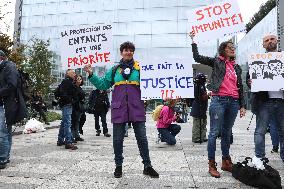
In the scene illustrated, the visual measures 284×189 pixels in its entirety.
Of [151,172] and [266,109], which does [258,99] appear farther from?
[151,172]

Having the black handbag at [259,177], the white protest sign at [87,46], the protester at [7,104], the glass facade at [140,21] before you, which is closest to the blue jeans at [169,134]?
the white protest sign at [87,46]

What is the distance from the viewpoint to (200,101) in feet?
32.6

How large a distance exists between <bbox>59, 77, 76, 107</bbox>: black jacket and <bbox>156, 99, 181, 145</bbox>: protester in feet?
7.14

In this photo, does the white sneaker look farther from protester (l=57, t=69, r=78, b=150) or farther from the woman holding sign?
protester (l=57, t=69, r=78, b=150)

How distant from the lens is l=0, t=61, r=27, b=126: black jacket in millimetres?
6293

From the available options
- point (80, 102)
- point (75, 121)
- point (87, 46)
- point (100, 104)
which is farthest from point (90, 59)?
point (100, 104)

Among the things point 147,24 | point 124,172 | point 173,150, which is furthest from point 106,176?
point 147,24

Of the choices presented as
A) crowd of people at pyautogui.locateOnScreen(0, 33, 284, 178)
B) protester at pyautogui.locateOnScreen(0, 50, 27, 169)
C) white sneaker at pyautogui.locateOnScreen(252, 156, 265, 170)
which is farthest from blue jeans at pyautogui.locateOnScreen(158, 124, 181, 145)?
white sneaker at pyautogui.locateOnScreen(252, 156, 265, 170)

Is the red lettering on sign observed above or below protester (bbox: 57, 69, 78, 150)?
above

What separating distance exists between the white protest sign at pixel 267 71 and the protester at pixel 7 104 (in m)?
3.72

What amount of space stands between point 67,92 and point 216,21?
12.7 feet

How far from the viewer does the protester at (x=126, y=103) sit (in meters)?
5.60

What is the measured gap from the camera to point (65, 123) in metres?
8.77

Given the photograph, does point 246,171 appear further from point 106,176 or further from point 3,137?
point 3,137
